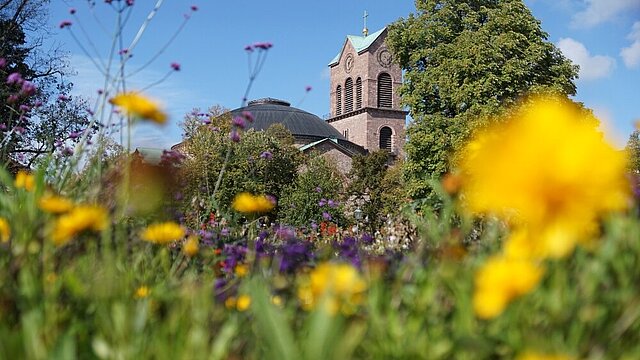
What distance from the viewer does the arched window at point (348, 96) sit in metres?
53.8

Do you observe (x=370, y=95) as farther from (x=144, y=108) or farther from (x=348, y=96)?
(x=144, y=108)

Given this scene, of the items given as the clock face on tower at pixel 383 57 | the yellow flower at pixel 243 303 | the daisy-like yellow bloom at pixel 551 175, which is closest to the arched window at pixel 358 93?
the clock face on tower at pixel 383 57

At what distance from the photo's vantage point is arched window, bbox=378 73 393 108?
52.2 m

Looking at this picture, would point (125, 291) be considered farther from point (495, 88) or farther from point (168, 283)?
point (495, 88)

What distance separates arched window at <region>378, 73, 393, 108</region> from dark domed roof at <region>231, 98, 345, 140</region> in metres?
4.36

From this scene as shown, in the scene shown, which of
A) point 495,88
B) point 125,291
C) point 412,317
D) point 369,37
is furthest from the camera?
point 369,37

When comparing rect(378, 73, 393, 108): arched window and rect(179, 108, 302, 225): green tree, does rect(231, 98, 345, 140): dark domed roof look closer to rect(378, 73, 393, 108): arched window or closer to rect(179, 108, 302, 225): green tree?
rect(378, 73, 393, 108): arched window

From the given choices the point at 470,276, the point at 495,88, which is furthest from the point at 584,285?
the point at 495,88

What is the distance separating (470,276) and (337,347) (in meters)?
0.44

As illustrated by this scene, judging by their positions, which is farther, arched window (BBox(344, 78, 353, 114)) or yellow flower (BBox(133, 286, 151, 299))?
arched window (BBox(344, 78, 353, 114))

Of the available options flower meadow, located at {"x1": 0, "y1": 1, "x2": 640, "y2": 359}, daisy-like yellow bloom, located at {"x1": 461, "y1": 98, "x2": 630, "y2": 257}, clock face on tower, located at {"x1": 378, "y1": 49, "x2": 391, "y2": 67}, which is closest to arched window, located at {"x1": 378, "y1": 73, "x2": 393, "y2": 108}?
clock face on tower, located at {"x1": 378, "y1": 49, "x2": 391, "y2": 67}

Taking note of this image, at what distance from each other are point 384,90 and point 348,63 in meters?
3.97

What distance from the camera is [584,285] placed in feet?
4.62

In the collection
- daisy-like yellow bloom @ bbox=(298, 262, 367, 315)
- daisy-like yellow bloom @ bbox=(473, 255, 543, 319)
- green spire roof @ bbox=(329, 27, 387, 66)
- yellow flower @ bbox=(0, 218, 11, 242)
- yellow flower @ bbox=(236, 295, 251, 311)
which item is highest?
green spire roof @ bbox=(329, 27, 387, 66)
